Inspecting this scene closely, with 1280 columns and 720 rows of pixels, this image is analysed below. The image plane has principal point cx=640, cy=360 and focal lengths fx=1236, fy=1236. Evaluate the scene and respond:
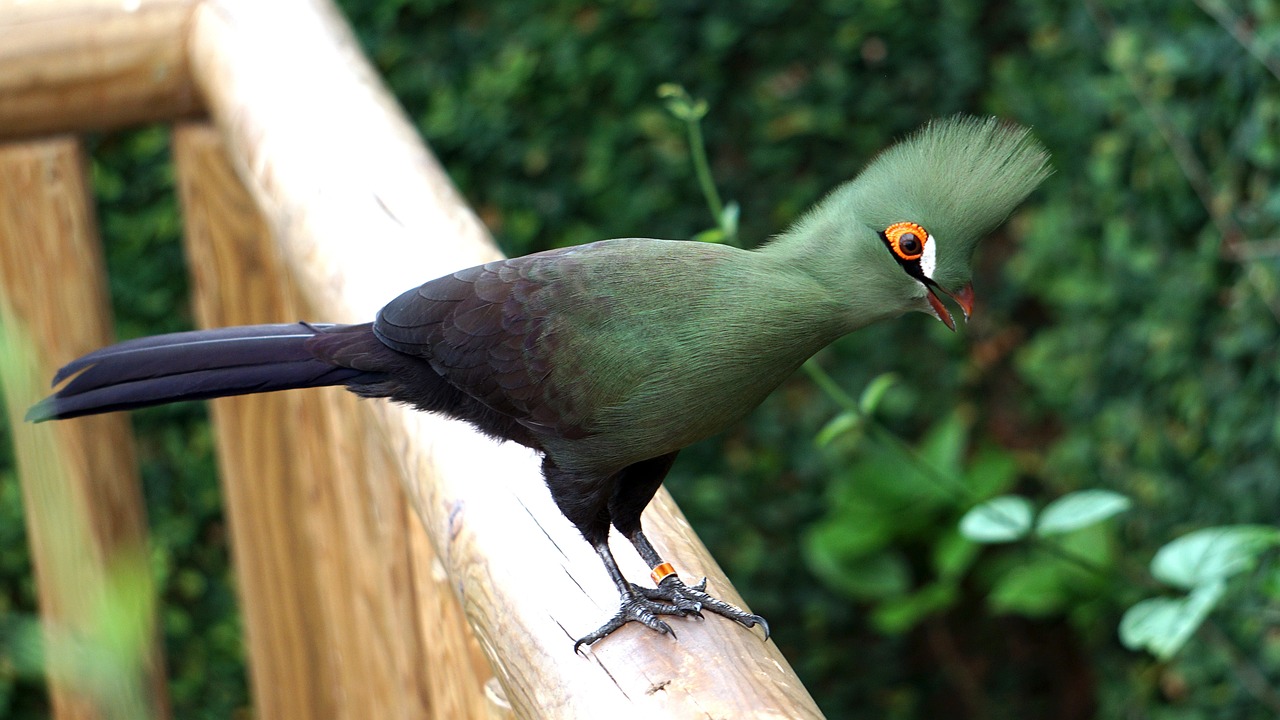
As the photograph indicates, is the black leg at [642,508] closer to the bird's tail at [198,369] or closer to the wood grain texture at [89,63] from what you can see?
the bird's tail at [198,369]

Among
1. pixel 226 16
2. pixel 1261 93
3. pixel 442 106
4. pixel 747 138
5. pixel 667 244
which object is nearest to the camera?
pixel 667 244

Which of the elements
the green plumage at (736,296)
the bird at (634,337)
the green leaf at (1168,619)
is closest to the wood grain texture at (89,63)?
the bird at (634,337)

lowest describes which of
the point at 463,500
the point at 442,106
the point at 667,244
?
the point at 463,500

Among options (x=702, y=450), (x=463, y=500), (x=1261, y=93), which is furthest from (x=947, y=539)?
(x=463, y=500)

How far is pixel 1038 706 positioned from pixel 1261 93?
8.68 feet

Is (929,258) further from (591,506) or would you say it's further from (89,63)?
(89,63)

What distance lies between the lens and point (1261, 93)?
2.89 metres

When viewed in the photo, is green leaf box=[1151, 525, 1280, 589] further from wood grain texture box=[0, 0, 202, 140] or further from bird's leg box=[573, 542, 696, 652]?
wood grain texture box=[0, 0, 202, 140]

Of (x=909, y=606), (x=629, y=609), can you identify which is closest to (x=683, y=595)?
(x=629, y=609)

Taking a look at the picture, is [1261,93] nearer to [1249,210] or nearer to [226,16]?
[1249,210]

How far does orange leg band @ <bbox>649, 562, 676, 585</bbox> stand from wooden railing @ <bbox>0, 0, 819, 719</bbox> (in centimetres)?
4

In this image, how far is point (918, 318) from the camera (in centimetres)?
438

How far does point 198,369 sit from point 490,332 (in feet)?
1.30

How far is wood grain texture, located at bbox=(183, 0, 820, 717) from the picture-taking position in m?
1.22
